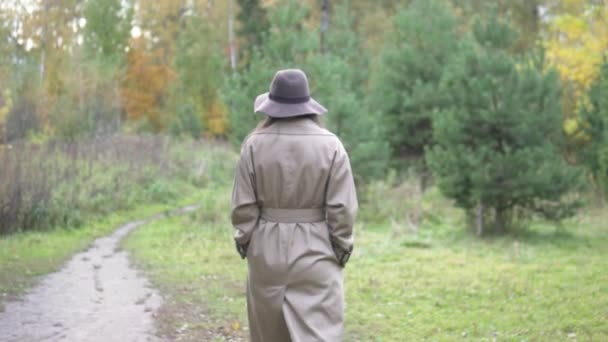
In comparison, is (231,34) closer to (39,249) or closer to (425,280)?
(39,249)

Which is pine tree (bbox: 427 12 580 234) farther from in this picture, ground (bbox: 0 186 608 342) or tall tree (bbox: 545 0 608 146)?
tall tree (bbox: 545 0 608 146)

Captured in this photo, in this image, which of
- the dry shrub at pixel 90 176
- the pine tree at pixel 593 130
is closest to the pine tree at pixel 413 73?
the pine tree at pixel 593 130

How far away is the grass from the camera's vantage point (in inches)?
295

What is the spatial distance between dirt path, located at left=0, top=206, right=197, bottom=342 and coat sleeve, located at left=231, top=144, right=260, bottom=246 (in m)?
2.74

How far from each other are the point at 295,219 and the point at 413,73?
18.7m

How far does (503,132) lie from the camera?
525 inches

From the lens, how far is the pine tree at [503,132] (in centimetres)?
1302

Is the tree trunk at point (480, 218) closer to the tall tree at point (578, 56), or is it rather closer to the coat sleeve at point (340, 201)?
the tall tree at point (578, 56)

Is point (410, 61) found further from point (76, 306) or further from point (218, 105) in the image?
point (218, 105)

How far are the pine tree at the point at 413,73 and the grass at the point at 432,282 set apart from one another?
662 centimetres

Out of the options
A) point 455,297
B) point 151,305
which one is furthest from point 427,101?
point 151,305

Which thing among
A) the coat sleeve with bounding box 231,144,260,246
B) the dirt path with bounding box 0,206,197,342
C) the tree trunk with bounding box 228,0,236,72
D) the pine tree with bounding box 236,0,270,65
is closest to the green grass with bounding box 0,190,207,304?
the dirt path with bounding box 0,206,197,342

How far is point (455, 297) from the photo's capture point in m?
9.06

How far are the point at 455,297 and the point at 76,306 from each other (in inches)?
183
